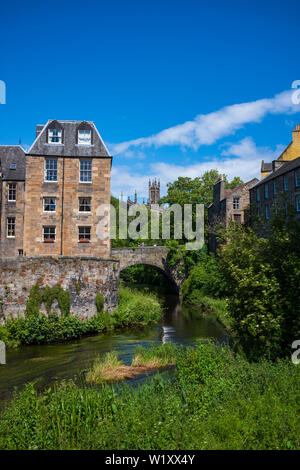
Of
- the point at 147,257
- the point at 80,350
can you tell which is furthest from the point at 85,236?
the point at 80,350

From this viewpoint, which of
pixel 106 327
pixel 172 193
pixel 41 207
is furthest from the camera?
pixel 172 193

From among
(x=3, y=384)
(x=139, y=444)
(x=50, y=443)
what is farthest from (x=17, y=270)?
(x=139, y=444)

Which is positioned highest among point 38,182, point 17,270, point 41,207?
point 38,182

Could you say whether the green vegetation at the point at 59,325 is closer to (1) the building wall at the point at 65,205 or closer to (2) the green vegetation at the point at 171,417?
(1) the building wall at the point at 65,205

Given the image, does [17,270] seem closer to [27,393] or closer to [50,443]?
[27,393]

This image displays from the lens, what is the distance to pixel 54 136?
28.5m

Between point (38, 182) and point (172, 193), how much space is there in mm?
29112

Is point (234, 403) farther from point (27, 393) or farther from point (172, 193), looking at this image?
point (172, 193)

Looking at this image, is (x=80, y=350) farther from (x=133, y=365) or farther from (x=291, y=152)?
(x=291, y=152)

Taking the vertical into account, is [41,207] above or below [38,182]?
below

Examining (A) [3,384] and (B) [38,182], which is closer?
(A) [3,384]

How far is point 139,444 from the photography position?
683 centimetres

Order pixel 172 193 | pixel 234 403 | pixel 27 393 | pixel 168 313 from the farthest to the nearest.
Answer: pixel 172 193
pixel 168 313
pixel 27 393
pixel 234 403

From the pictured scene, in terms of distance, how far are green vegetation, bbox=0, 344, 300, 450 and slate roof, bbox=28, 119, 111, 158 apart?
2150 cm
